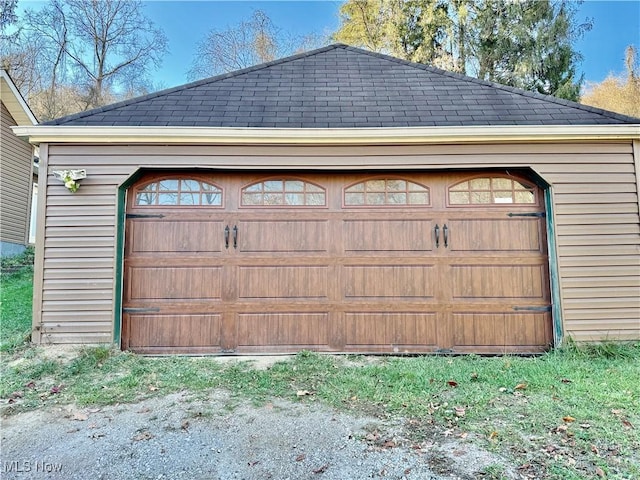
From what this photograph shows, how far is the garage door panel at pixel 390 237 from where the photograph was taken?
4238 millimetres

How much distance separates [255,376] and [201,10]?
503 inches

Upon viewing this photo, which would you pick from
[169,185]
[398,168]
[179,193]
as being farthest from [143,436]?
[398,168]

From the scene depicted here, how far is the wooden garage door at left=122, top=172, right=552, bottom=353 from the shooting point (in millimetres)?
4137

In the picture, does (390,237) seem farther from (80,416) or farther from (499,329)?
(80,416)

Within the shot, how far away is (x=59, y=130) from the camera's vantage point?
13.1 feet

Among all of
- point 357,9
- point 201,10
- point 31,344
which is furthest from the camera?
point 357,9

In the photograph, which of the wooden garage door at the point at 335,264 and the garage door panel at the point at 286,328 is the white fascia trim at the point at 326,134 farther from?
the garage door panel at the point at 286,328

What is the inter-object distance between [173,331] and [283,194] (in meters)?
2.03

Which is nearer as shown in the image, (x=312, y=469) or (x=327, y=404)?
(x=312, y=469)

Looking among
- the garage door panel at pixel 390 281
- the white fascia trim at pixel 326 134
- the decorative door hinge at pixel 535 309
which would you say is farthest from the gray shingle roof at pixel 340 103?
the decorative door hinge at pixel 535 309

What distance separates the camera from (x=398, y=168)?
4.19 metres

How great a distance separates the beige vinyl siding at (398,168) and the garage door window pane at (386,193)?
24 centimetres

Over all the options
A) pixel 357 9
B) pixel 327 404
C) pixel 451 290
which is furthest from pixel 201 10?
pixel 327 404

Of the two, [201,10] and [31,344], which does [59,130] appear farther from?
[201,10]
